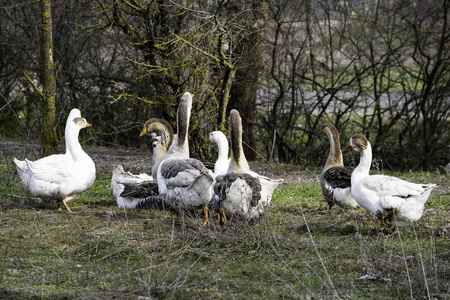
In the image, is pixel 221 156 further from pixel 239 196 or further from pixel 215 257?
pixel 215 257

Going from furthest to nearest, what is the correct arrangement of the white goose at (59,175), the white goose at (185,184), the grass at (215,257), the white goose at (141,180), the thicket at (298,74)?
the thicket at (298,74) < the white goose at (141,180) < the white goose at (59,175) < the white goose at (185,184) < the grass at (215,257)

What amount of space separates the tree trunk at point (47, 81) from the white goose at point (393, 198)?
17.0 feet

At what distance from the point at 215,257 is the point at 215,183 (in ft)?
4.40

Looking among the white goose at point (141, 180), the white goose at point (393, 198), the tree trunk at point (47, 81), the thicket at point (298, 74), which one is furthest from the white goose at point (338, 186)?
the tree trunk at point (47, 81)

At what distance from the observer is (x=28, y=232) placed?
252 inches

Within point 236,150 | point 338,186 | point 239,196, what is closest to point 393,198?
point 338,186

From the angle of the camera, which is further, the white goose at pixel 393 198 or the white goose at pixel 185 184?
the white goose at pixel 185 184

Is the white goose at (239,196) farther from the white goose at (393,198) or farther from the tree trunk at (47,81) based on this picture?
the tree trunk at (47,81)

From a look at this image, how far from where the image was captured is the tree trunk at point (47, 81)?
9070mm

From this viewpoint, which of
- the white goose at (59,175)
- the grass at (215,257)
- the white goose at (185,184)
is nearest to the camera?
the grass at (215,257)

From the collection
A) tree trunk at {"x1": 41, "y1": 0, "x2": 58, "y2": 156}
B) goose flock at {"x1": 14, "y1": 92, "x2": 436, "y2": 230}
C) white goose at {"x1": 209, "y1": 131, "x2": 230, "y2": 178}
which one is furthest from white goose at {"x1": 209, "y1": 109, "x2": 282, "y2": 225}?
tree trunk at {"x1": 41, "y1": 0, "x2": 58, "y2": 156}

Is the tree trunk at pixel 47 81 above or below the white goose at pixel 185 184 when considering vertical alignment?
above

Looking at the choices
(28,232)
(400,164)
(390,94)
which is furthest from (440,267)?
(390,94)

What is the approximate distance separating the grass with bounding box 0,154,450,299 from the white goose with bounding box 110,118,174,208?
223 millimetres
